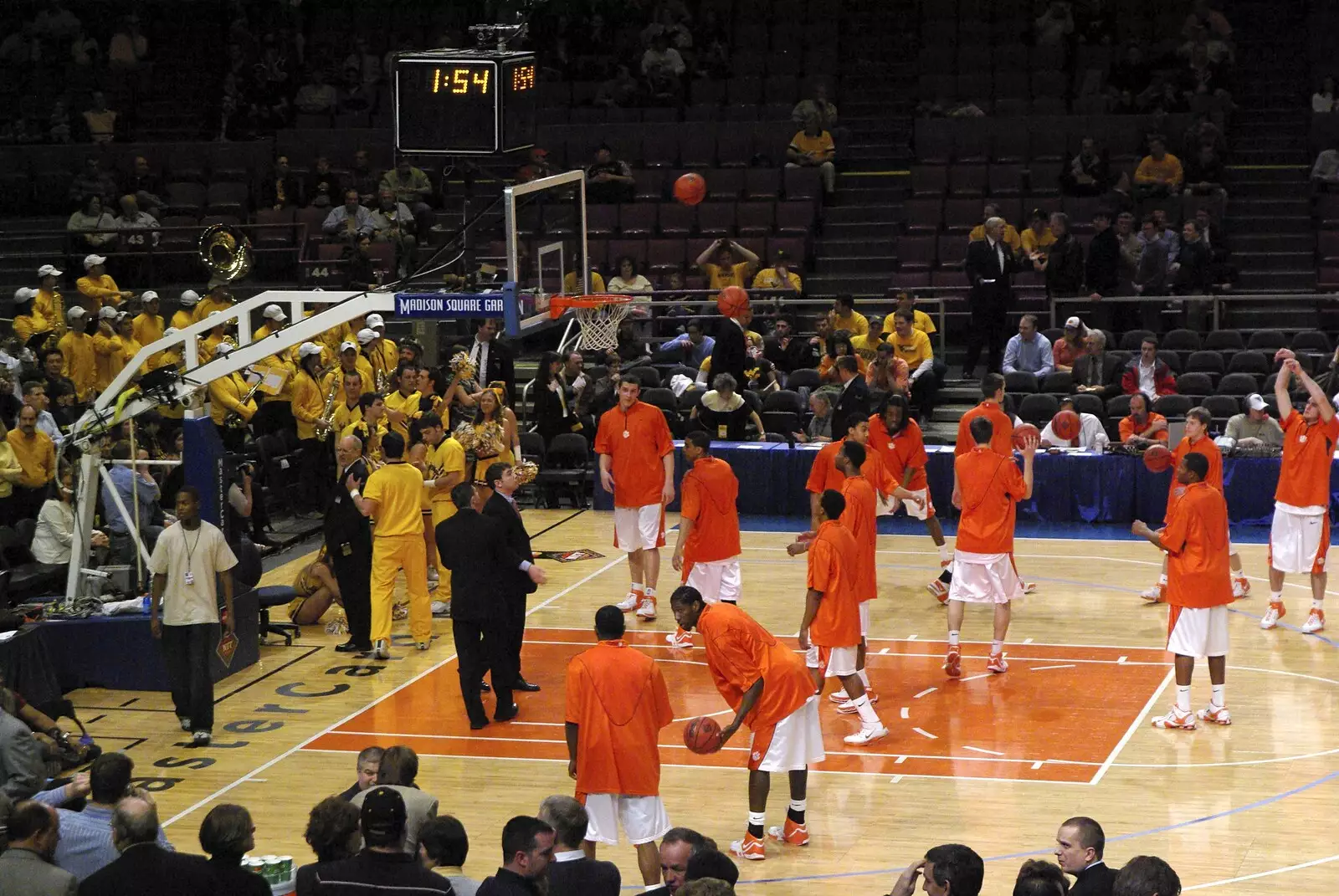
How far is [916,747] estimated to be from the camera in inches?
466

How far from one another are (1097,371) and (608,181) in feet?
23.8

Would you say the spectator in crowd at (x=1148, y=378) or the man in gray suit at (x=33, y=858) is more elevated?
the spectator in crowd at (x=1148, y=378)

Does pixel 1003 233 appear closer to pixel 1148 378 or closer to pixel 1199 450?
pixel 1148 378

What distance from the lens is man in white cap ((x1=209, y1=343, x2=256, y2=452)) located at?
17.5 meters

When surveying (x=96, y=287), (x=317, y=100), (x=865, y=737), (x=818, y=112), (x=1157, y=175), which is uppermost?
(x=317, y=100)

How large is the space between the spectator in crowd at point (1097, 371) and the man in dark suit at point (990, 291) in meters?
1.42

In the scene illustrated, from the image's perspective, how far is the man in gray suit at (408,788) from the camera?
307 inches

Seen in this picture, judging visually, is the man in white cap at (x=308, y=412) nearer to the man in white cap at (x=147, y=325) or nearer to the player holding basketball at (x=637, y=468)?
the man in white cap at (x=147, y=325)

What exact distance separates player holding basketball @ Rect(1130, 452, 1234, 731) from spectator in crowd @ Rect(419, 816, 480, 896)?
19.9ft

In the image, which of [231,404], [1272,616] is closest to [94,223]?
[231,404]

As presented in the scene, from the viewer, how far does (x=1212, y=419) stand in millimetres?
19078

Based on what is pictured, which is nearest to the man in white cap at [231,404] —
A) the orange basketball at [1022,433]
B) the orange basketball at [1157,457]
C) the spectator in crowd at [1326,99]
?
the orange basketball at [1022,433]

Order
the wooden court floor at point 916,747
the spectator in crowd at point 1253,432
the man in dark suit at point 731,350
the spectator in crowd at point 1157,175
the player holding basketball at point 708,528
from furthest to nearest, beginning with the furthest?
the spectator in crowd at point 1157,175
the man in dark suit at point 731,350
the spectator in crowd at point 1253,432
the player holding basketball at point 708,528
the wooden court floor at point 916,747

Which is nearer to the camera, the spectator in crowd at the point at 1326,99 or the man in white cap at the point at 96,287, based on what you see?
the man in white cap at the point at 96,287
